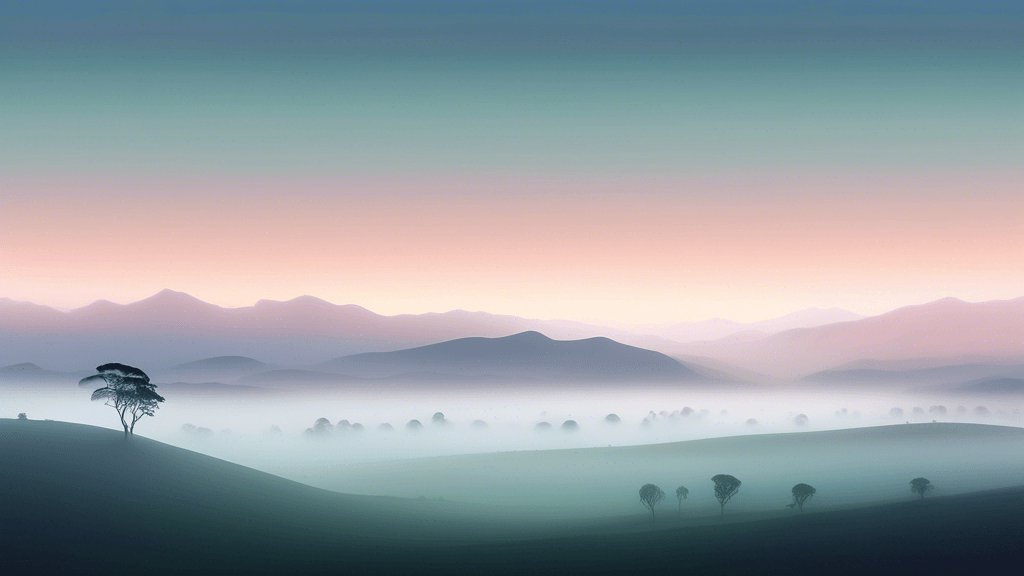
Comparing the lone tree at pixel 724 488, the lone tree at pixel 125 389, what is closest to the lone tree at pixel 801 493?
the lone tree at pixel 724 488

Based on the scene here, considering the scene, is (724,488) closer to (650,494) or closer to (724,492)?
(724,492)

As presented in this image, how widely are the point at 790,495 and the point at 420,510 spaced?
7081cm

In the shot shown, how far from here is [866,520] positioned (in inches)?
3199

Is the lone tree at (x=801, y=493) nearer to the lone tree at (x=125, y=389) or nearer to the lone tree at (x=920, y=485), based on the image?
the lone tree at (x=920, y=485)

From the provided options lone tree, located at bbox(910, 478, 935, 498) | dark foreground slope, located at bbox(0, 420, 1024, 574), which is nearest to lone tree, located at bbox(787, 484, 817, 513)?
dark foreground slope, located at bbox(0, 420, 1024, 574)

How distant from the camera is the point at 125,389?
269 feet

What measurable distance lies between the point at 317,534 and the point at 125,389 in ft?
96.2

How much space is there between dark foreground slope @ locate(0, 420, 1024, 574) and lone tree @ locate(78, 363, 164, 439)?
5.09 m

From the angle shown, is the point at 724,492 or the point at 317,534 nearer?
the point at 317,534

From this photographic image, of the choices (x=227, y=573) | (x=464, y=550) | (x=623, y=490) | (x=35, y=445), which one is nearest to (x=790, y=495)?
(x=623, y=490)

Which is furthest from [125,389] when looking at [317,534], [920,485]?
[920,485]

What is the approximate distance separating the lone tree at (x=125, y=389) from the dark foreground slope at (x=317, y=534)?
5.09 metres

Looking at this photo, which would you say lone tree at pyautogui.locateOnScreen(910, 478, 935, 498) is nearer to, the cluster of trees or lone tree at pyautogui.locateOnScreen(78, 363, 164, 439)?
the cluster of trees

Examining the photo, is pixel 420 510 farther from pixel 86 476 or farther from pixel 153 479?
pixel 86 476
